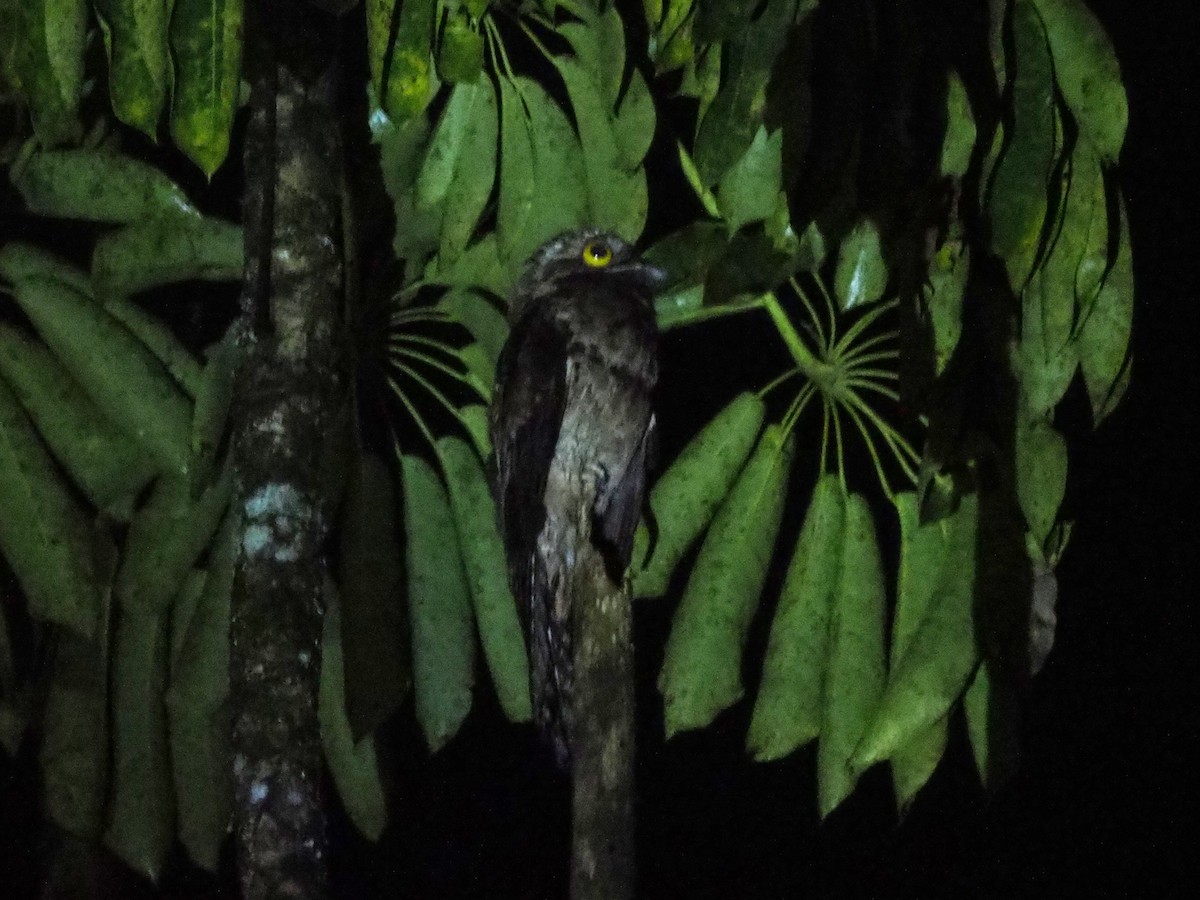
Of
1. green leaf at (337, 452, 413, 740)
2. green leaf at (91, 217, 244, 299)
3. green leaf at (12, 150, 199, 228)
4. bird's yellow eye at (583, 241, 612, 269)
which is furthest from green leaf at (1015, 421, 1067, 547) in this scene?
bird's yellow eye at (583, 241, 612, 269)

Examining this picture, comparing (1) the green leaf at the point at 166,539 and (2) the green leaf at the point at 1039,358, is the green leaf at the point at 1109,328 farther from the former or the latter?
(1) the green leaf at the point at 166,539

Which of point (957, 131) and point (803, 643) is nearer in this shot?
point (957, 131)

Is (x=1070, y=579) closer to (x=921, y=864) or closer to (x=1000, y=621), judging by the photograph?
(x=921, y=864)

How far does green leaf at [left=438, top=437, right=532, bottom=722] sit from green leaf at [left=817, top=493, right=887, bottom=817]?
1.91 ft

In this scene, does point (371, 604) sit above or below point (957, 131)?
below

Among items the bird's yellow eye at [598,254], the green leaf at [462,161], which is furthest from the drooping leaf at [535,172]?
the bird's yellow eye at [598,254]

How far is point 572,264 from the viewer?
3.69 meters

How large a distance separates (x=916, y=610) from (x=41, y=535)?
1.46 m

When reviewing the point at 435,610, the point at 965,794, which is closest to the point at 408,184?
the point at 435,610

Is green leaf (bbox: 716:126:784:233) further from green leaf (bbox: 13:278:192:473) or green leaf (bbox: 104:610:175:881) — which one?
green leaf (bbox: 104:610:175:881)

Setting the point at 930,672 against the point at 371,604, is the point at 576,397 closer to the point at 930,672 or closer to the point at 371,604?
the point at 371,604

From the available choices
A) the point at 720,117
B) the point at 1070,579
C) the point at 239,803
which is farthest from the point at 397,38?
the point at 1070,579

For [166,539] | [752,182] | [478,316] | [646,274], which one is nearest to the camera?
[752,182]

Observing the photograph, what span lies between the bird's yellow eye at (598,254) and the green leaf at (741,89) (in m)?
1.60
